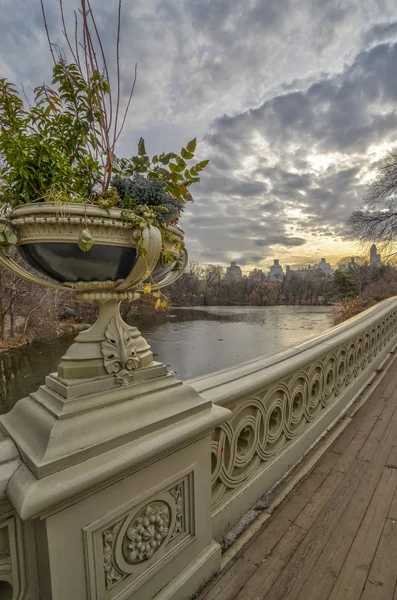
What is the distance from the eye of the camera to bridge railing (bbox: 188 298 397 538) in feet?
4.21

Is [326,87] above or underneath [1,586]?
above

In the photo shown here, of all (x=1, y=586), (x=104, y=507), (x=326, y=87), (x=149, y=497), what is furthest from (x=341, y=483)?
(x=326, y=87)

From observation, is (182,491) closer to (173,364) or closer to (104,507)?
(104,507)

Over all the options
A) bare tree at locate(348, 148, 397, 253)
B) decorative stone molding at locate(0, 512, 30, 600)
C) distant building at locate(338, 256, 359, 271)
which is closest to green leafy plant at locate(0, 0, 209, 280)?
decorative stone molding at locate(0, 512, 30, 600)

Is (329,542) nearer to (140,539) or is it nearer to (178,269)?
(140,539)

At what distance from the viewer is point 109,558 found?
2.58 feet

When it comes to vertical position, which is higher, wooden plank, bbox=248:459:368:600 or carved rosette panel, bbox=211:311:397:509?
carved rosette panel, bbox=211:311:397:509

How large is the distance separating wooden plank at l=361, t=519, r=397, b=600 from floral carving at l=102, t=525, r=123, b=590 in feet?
3.03

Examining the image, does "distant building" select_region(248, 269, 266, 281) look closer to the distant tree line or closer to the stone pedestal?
the distant tree line

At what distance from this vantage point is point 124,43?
105cm

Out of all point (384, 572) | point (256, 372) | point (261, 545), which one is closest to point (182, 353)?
point (256, 372)

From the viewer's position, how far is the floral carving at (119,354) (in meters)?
0.89

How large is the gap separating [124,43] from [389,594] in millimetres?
2296

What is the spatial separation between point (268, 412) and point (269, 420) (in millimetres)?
86
